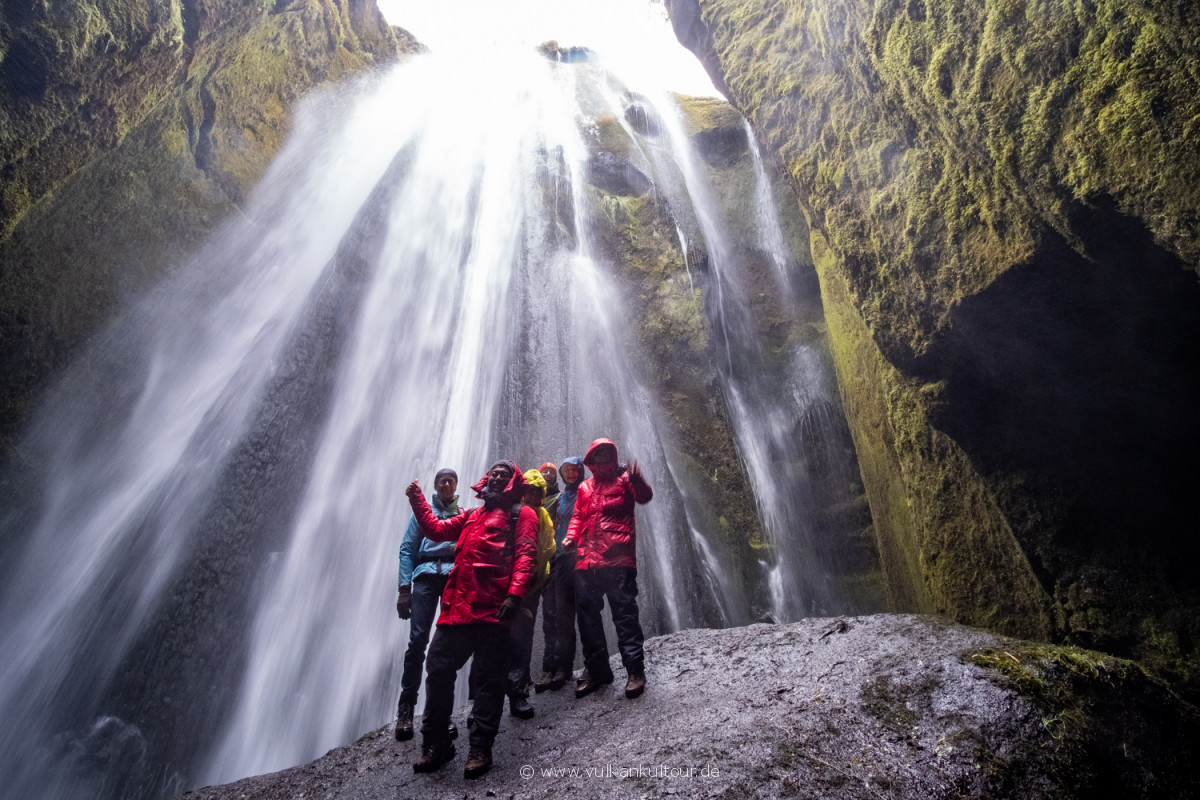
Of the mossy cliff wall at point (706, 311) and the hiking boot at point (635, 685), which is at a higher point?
the mossy cliff wall at point (706, 311)

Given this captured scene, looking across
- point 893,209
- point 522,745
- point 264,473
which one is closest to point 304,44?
point 264,473

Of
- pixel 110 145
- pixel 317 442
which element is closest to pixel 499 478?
pixel 110 145

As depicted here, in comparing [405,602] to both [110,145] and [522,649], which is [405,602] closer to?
[522,649]

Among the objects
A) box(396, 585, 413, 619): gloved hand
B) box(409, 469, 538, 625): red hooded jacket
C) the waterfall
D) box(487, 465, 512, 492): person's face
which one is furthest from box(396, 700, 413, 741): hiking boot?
the waterfall

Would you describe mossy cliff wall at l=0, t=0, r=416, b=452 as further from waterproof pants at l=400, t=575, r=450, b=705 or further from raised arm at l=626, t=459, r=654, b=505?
raised arm at l=626, t=459, r=654, b=505

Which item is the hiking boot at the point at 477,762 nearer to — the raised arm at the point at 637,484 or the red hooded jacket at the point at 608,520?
the red hooded jacket at the point at 608,520

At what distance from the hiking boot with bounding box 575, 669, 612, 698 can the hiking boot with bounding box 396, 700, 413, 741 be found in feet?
4.46

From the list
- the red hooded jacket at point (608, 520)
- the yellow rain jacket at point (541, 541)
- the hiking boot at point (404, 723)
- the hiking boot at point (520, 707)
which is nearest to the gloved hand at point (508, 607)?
the yellow rain jacket at point (541, 541)

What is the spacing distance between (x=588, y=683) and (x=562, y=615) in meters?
0.63

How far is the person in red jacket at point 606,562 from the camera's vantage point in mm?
4504

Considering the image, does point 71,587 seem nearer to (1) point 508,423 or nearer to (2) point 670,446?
(1) point 508,423

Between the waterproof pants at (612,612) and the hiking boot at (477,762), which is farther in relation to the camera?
the waterproof pants at (612,612)

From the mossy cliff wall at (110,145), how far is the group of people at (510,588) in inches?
264

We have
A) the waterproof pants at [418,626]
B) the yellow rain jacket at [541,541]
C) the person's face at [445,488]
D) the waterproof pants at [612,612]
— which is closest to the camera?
the yellow rain jacket at [541,541]
